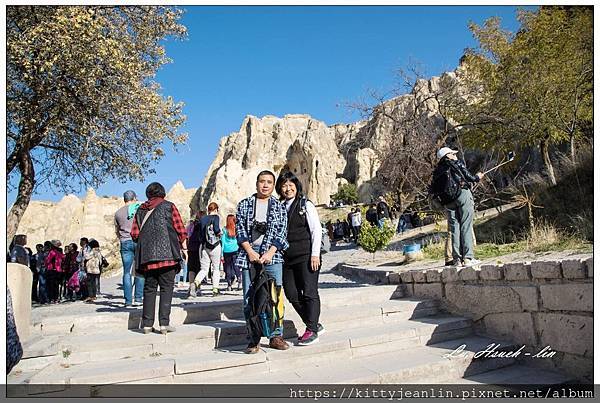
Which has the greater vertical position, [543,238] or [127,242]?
[127,242]

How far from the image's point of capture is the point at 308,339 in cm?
452

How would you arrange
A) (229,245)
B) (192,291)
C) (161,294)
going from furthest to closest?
(229,245) < (192,291) < (161,294)

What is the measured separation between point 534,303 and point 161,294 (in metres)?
3.84

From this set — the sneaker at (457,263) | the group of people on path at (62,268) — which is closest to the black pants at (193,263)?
the group of people on path at (62,268)

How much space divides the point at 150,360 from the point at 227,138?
76.9 m

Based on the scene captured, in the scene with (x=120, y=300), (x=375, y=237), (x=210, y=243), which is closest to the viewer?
(x=210, y=243)

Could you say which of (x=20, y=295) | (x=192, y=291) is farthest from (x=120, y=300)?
(x=20, y=295)

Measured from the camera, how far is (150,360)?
4.28m

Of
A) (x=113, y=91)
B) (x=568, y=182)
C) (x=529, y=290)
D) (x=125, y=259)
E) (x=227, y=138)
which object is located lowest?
(x=529, y=290)

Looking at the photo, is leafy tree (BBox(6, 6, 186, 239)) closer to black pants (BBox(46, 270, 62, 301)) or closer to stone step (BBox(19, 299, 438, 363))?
black pants (BBox(46, 270, 62, 301))

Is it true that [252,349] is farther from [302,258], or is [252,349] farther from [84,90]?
[84,90]

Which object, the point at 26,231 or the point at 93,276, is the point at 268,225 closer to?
the point at 93,276

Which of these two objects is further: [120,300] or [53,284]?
[53,284]

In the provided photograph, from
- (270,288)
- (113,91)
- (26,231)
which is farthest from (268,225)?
(26,231)
